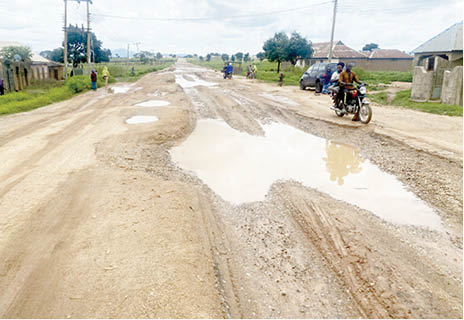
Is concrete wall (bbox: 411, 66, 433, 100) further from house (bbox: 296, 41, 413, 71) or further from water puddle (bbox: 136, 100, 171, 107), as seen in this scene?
house (bbox: 296, 41, 413, 71)

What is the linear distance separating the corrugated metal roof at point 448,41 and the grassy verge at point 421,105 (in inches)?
462

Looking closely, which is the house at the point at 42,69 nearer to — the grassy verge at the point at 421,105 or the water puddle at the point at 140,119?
the water puddle at the point at 140,119

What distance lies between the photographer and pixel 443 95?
13.3 m

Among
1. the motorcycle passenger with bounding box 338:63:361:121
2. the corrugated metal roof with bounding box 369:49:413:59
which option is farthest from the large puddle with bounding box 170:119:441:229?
the corrugated metal roof with bounding box 369:49:413:59

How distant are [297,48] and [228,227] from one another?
138 feet

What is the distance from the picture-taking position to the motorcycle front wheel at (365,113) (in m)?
9.68

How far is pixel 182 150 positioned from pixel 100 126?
322 cm

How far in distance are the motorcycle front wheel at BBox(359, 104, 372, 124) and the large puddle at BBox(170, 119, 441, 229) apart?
1983 millimetres

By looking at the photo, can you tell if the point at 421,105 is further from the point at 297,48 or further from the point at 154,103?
the point at 297,48

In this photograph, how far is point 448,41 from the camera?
974 inches

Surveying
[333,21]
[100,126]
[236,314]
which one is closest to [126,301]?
[236,314]


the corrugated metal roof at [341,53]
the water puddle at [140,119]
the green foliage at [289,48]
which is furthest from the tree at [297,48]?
the water puddle at [140,119]

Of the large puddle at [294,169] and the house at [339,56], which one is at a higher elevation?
the house at [339,56]

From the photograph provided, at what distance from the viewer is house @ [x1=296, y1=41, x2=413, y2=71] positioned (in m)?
46.0
